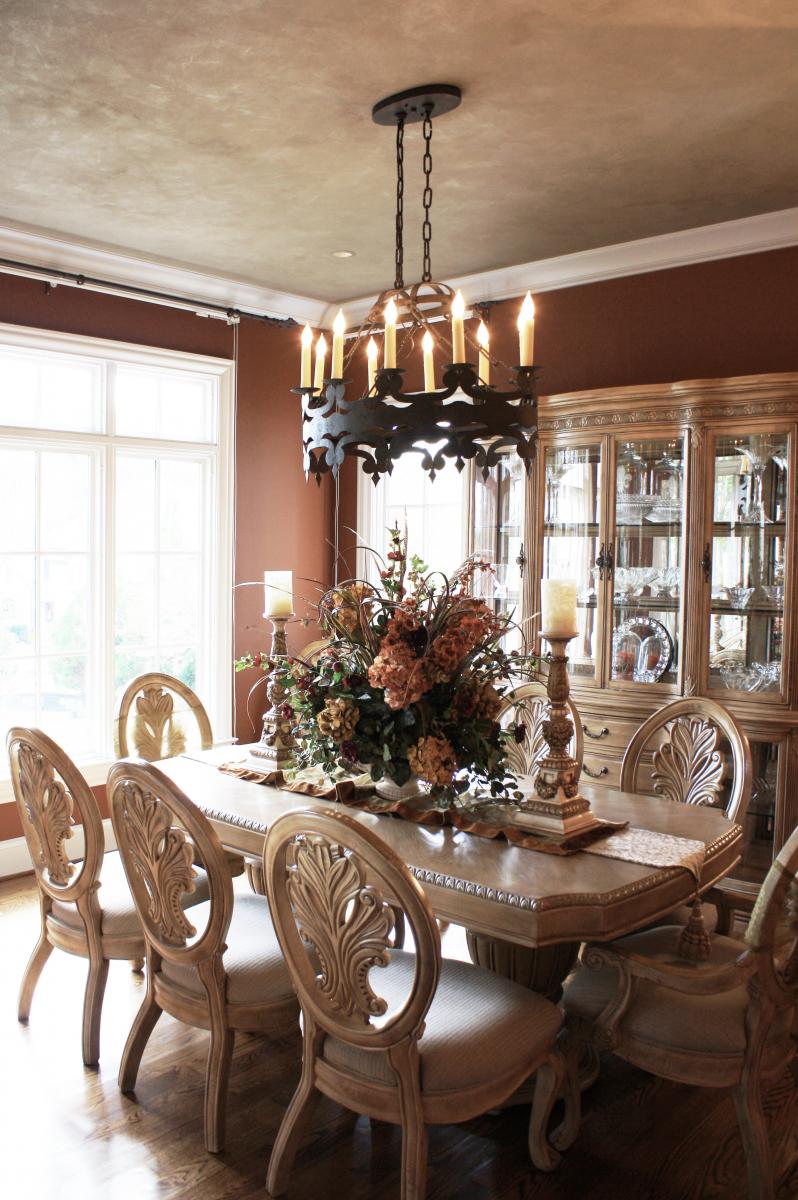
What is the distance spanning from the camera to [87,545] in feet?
15.5

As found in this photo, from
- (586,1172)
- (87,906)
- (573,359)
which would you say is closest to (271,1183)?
(586,1172)

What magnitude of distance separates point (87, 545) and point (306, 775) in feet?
7.15

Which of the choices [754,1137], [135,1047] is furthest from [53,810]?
[754,1137]

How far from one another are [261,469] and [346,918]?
374 centimetres

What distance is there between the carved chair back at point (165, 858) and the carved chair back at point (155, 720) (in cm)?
109

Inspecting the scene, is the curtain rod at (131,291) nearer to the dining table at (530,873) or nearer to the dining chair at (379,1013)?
the dining table at (530,873)

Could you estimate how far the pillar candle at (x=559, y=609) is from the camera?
246 centimetres

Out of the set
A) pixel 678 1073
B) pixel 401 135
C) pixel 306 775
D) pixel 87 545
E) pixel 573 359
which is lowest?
pixel 678 1073

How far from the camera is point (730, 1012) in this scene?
2.14 m

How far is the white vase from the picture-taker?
9.27 feet

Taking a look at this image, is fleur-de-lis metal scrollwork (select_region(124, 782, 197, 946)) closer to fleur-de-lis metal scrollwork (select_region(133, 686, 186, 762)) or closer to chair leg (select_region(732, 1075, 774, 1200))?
fleur-de-lis metal scrollwork (select_region(133, 686, 186, 762))

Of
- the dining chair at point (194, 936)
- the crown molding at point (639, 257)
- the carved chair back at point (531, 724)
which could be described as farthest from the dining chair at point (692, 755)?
the crown molding at point (639, 257)

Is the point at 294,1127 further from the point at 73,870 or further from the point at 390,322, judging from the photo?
the point at 390,322

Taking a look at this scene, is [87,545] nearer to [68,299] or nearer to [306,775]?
[68,299]
